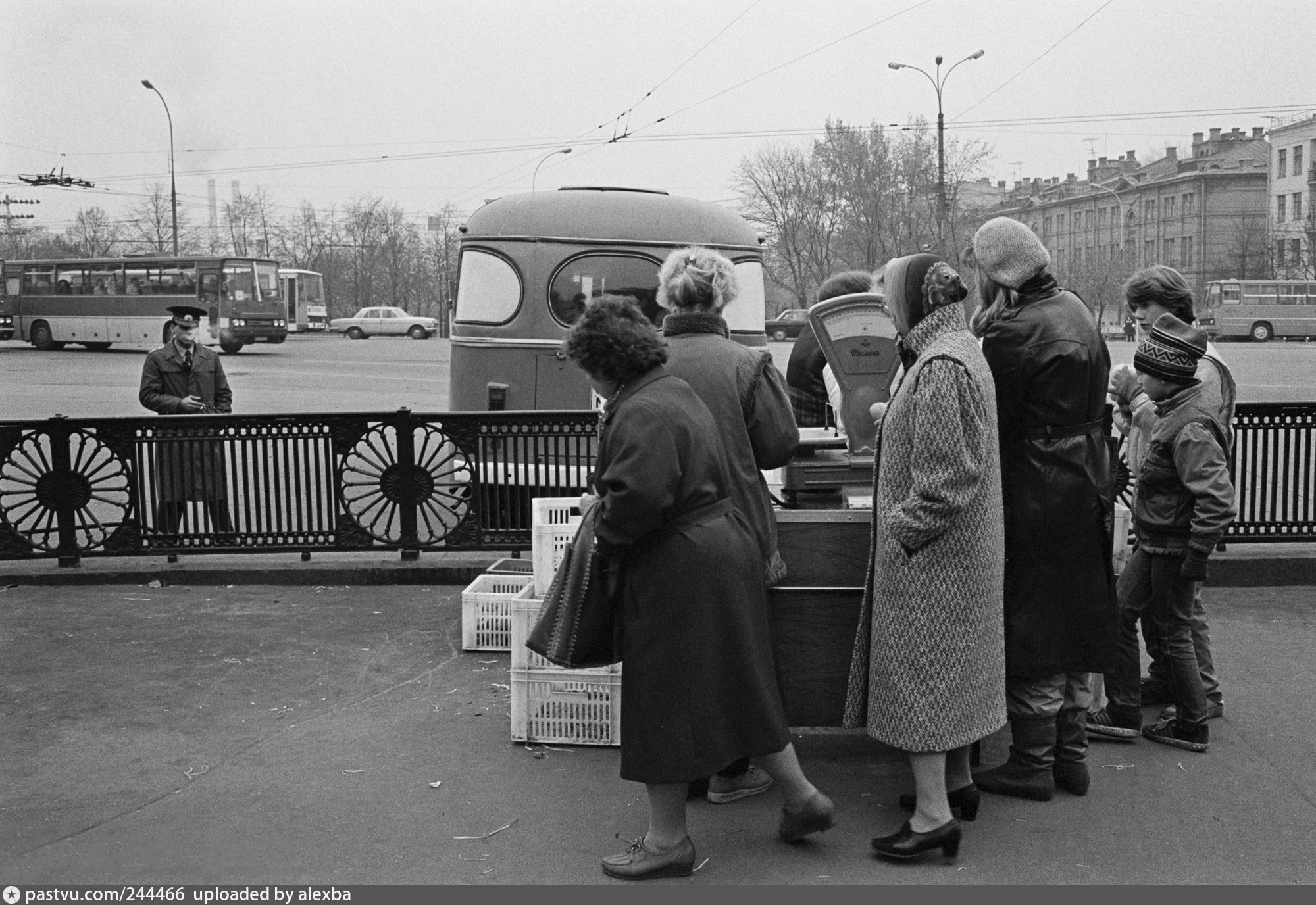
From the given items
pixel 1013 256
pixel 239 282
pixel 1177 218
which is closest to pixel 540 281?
pixel 1013 256

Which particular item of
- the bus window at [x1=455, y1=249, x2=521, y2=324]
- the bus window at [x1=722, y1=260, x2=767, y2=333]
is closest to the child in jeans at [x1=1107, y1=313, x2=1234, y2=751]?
the bus window at [x1=455, y1=249, x2=521, y2=324]

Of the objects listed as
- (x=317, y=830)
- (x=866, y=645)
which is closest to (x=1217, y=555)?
(x=866, y=645)

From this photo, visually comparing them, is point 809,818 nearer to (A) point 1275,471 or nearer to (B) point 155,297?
(A) point 1275,471

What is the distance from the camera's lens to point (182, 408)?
29.3 feet

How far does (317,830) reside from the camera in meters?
4.28

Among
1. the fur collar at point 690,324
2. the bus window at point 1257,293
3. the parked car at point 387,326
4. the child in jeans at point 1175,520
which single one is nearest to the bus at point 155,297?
the parked car at point 387,326

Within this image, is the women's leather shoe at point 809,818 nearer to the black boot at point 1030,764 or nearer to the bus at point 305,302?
the black boot at point 1030,764

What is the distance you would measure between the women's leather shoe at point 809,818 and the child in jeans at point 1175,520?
4.36ft

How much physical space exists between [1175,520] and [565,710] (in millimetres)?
2534

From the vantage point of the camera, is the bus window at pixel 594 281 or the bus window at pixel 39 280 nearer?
the bus window at pixel 594 281

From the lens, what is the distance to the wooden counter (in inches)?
181

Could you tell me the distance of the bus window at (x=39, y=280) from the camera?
44781 mm

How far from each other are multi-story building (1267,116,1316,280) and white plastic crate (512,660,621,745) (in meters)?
71.2

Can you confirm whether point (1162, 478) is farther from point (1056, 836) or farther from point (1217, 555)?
point (1217, 555)
